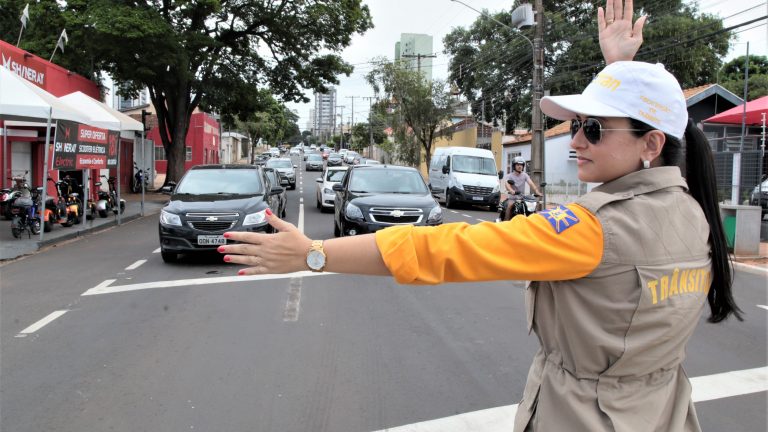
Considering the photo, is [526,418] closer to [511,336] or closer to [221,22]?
[511,336]

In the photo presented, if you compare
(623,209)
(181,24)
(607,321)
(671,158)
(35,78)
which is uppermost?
(181,24)

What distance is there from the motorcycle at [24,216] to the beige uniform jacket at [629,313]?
43.5ft

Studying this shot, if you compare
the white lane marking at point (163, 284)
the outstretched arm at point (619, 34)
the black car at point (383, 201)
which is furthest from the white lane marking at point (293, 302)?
the outstretched arm at point (619, 34)

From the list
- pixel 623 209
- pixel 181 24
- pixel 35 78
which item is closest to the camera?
pixel 623 209

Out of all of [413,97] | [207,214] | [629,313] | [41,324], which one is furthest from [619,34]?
[413,97]

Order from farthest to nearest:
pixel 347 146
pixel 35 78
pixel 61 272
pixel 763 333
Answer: pixel 347 146
pixel 35 78
pixel 61 272
pixel 763 333

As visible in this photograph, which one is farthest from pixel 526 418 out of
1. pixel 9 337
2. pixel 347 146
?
pixel 347 146

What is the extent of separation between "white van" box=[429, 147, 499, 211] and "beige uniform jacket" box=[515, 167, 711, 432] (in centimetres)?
1983

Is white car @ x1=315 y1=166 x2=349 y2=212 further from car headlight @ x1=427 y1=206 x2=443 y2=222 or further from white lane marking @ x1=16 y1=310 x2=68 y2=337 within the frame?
white lane marking @ x1=16 y1=310 x2=68 y2=337

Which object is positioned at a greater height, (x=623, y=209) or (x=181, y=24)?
(x=181, y=24)

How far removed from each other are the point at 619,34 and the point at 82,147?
14.0 m

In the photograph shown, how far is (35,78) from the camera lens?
58.7 ft

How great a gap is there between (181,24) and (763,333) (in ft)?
76.9

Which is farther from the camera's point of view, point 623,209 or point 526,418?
point 526,418
